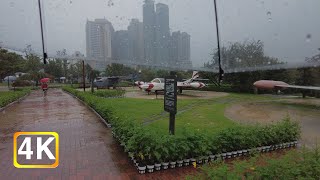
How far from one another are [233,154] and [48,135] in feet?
21.0

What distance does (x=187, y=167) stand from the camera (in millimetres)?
6578

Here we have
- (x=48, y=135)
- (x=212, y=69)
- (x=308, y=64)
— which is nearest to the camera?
(x=308, y=64)

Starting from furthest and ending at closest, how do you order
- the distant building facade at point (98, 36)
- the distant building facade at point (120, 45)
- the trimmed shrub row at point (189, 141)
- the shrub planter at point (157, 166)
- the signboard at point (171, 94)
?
1. the signboard at point (171, 94)
2. the trimmed shrub row at point (189, 141)
3. the shrub planter at point (157, 166)
4. the distant building facade at point (98, 36)
5. the distant building facade at point (120, 45)

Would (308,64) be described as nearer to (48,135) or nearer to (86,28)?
(86,28)

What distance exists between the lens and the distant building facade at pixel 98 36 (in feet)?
15.6

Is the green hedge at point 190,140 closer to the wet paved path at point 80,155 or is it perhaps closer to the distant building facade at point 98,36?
the wet paved path at point 80,155

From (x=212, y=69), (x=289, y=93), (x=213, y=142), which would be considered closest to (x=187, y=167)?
(x=213, y=142)

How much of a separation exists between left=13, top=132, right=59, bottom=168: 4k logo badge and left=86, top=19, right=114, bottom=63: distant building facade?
3020 millimetres

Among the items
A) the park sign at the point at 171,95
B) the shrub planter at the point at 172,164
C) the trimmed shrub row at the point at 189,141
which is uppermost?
the park sign at the point at 171,95

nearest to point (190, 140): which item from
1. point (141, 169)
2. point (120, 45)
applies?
point (141, 169)

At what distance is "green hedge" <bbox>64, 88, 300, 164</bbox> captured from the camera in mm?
6422

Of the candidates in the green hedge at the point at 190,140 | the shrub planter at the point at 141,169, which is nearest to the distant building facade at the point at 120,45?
the green hedge at the point at 190,140

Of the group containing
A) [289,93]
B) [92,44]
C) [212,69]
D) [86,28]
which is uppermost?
[86,28]

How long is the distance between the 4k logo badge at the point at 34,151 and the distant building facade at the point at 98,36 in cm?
302
